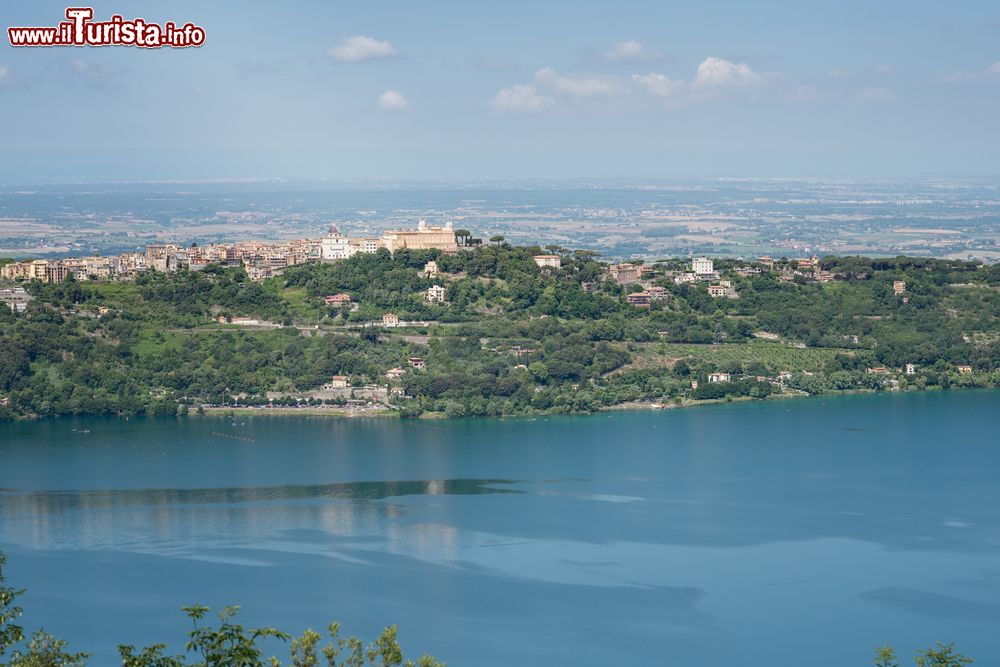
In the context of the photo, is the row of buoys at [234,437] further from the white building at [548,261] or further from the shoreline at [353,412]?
the white building at [548,261]

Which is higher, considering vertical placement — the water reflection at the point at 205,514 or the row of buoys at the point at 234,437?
the row of buoys at the point at 234,437

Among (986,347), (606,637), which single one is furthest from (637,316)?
(606,637)

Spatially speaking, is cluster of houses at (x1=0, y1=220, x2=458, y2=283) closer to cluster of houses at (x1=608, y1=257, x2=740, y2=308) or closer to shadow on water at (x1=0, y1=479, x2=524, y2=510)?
cluster of houses at (x1=608, y1=257, x2=740, y2=308)

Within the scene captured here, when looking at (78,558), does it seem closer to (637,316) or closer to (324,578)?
(324,578)

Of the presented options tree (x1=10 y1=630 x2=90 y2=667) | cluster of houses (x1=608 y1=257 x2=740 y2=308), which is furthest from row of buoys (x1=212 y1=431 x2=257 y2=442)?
Answer: tree (x1=10 y1=630 x2=90 y2=667)

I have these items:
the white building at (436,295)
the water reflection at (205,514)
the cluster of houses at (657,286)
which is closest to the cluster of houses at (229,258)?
the white building at (436,295)

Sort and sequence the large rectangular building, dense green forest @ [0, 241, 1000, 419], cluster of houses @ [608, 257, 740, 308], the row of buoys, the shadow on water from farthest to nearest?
the large rectangular building, cluster of houses @ [608, 257, 740, 308], dense green forest @ [0, 241, 1000, 419], the row of buoys, the shadow on water

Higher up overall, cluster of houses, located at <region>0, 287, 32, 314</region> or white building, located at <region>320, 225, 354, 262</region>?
white building, located at <region>320, 225, 354, 262</region>
